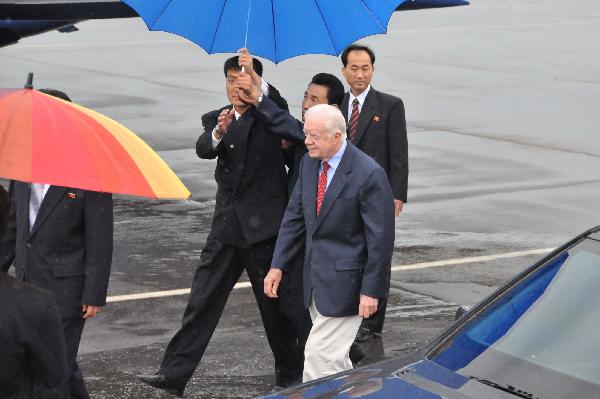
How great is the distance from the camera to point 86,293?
22.3 ft

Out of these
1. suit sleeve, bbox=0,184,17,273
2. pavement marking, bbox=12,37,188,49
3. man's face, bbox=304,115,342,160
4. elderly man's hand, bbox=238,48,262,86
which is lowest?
pavement marking, bbox=12,37,188,49

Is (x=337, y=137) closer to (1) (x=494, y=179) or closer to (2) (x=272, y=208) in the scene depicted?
(2) (x=272, y=208)

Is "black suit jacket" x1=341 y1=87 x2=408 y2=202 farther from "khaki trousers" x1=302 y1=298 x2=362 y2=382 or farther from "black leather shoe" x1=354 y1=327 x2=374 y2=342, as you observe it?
"khaki trousers" x1=302 y1=298 x2=362 y2=382

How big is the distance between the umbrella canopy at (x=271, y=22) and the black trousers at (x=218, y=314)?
1.36 metres

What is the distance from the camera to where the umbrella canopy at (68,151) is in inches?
197

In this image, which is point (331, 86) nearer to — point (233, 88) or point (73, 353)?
point (233, 88)

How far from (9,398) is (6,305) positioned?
39cm

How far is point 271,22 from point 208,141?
1.03 metres

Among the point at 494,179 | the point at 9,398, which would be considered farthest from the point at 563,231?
the point at 9,398

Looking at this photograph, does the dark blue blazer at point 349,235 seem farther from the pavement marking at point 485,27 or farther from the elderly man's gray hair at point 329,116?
the pavement marking at point 485,27

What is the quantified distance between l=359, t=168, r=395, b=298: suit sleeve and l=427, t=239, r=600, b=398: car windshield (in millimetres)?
1503

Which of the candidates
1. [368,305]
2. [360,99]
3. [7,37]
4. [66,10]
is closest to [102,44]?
[7,37]

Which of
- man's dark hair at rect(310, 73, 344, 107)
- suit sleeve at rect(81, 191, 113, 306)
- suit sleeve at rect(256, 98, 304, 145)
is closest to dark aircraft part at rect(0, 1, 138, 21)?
man's dark hair at rect(310, 73, 344, 107)

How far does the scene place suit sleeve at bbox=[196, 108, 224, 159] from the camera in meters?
7.82
